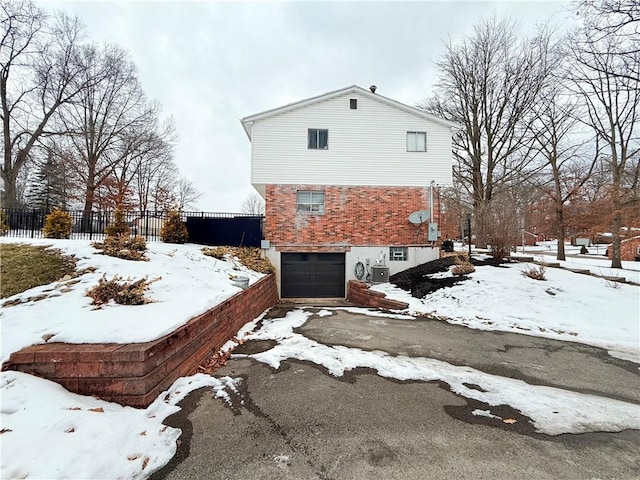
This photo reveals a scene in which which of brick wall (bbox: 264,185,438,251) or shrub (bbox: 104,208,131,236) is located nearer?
shrub (bbox: 104,208,131,236)

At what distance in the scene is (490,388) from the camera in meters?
3.41

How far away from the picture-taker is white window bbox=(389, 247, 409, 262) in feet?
41.0

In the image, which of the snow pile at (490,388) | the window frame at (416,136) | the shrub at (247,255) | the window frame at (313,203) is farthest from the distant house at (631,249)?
the shrub at (247,255)

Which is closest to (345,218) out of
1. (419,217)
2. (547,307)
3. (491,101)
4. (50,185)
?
(419,217)

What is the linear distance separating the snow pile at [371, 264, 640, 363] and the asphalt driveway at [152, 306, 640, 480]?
5.84ft

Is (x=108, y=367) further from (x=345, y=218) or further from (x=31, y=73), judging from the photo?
(x=31, y=73)

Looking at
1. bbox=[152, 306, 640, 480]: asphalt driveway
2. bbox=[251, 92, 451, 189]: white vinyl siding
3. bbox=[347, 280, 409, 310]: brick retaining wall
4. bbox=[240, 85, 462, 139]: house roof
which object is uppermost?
bbox=[240, 85, 462, 139]: house roof

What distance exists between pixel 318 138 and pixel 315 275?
606cm

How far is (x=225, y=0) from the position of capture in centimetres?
877

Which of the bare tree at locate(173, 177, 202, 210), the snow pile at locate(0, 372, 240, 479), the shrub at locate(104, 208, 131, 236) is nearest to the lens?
the snow pile at locate(0, 372, 240, 479)

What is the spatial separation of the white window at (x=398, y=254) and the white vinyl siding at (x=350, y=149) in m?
2.88

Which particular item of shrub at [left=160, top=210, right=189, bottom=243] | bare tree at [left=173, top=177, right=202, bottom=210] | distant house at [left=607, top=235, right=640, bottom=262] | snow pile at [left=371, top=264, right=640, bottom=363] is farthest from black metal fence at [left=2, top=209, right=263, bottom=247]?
distant house at [left=607, top=235, right=640, bottom=262]

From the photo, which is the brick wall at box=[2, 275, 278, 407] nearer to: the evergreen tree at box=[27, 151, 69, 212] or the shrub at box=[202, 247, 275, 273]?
the shrub at box=[202, 247, 275, 273]

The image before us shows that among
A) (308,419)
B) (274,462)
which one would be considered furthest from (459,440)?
(274,462)
